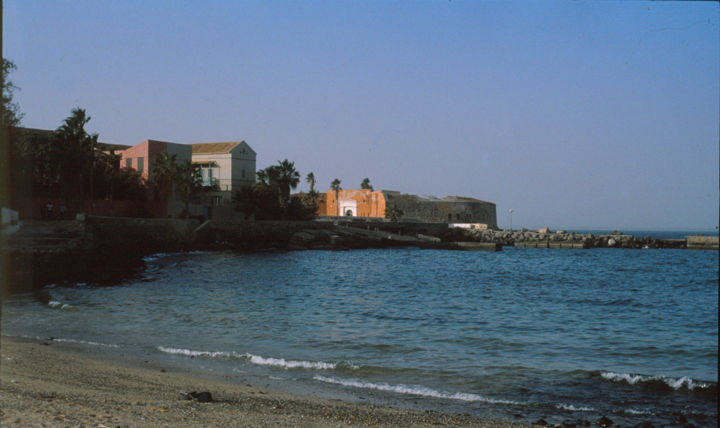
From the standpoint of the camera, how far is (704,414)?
8.82 metres

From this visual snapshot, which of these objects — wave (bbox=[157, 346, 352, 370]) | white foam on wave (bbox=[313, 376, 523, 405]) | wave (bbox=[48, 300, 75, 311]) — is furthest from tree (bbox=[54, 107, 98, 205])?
white foam on wave (bbox=[313, 376, 523, 405])

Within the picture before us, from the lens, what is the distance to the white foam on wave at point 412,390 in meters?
9.65

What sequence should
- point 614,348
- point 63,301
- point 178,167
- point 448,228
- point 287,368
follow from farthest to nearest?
1. point 448,228
2. point 178,167
3. point 63,301
4. point 614,348
5. point 287,368

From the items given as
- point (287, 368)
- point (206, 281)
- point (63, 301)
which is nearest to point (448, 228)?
point (206, 281)

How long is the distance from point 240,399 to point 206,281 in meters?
23.0

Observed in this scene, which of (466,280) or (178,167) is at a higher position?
(178,167)

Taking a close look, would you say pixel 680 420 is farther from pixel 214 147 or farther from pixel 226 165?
pixel 214 147

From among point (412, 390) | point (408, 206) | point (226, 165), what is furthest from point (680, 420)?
point (408, 206)

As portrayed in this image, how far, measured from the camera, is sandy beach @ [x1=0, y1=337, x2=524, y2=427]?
6750 mm

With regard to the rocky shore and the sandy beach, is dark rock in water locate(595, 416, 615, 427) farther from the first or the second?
the rocky shore

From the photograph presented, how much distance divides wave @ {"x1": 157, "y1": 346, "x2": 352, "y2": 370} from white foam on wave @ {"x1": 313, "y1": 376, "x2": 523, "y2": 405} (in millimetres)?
892

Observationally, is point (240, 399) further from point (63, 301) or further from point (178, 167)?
point (178, 167)

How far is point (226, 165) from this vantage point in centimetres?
6819

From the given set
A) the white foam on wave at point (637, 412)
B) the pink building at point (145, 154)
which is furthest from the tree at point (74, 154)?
the white foam on wave at point (637, 412)
